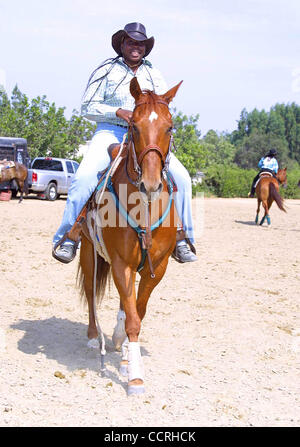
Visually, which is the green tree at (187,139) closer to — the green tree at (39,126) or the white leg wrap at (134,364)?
the green tree at (39,126)

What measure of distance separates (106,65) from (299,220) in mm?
17064

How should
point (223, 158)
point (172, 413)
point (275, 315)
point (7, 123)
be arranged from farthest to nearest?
1. point (223, 158)
2. point (7, 123)
3. point (275, 315)
4. point (172, 413)

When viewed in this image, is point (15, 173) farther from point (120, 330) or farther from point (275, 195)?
point (120, 330)

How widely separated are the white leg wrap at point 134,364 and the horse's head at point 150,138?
1.31 metres

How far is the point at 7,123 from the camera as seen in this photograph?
117ft

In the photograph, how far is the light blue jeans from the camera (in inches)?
191

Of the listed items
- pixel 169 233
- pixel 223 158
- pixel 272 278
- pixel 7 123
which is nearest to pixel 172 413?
pixel 169 233

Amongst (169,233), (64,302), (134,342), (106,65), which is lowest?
(64,302)

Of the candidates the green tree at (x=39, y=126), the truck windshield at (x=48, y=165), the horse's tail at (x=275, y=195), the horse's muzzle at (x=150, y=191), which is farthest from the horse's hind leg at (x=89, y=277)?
the green tree at (x=39, y=126)

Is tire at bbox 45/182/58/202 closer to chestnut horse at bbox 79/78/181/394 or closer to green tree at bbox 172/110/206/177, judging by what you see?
green tree at bbox 172/110/206/177

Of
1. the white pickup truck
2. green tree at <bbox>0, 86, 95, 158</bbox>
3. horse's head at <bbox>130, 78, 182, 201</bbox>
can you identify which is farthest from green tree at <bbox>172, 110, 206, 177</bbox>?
horse's head at <bbox>130, 78, 182, 201</bbox>

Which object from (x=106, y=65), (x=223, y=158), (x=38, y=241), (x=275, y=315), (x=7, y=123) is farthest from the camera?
(x=223, y=158)

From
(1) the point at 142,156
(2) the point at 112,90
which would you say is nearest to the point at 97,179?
(2) the point at 112,90
